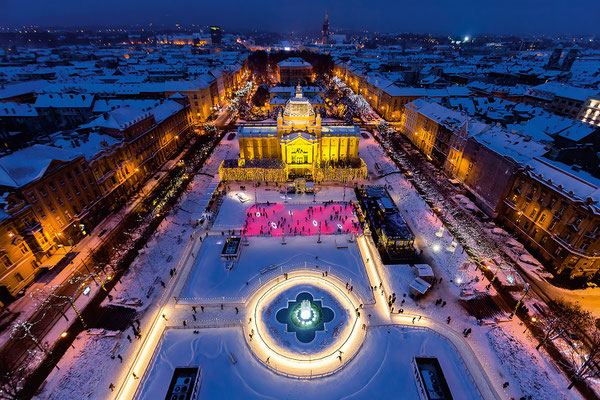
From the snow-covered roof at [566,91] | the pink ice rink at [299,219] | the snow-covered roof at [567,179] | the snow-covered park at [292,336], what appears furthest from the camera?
the snow-covered roof at [566,91]

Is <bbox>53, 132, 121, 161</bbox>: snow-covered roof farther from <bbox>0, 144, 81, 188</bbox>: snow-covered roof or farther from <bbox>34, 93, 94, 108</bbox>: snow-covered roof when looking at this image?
<bbox>34, 93, 94, 108</bbox>: snow-covered roof

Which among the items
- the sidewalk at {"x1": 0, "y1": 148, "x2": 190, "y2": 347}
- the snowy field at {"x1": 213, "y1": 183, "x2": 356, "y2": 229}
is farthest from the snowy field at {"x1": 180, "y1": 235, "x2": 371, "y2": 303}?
the sidewalk at {"x1": 0, "y1": 148, "x2": 190, "y2": 347}

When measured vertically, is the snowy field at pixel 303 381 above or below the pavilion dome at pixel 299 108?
below

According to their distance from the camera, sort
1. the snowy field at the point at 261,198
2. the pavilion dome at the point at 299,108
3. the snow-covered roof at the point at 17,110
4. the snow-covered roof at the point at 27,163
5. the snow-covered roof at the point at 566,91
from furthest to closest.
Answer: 1. the snow-covered roof at the point at 566,91
2. the snow-covered roof at the point at 17,110
3. the pavilion dome at the point at 299,108
4. the snowy field at the point at 261,198
5. the snow-covered roof at the point at 27,163

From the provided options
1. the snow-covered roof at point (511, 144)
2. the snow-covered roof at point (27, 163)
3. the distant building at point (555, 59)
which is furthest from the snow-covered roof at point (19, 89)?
the distant building at point (555, 59)

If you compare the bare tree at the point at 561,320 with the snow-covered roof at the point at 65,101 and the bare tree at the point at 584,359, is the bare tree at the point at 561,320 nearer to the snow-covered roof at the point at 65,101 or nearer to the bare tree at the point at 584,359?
the bare tree at the point at 584,359

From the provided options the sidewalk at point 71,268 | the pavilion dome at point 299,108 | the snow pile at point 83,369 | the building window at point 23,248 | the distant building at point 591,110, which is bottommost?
the snow pile at point 83,369

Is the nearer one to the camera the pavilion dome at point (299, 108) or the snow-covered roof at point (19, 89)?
the pavilion dome at point (299, 108)

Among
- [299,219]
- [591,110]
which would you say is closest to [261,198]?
[299,219]
